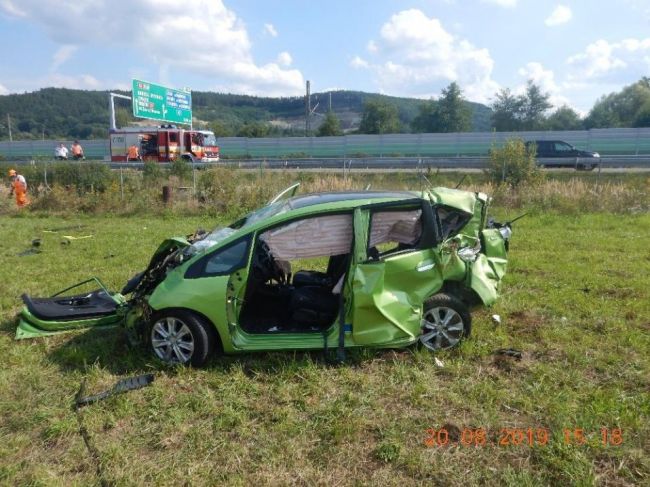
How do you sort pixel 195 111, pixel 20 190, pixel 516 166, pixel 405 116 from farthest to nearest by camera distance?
pixel 195 111, pixel 405 116, pixel 20 190, pixel 516 166

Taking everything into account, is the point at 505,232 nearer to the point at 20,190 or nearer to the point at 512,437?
the point at 512,437

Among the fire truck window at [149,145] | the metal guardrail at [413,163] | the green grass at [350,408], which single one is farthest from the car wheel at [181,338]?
the fire truck window at [149,145]

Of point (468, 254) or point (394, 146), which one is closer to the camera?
point (468, 254)

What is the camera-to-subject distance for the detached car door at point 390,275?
411 centimetres

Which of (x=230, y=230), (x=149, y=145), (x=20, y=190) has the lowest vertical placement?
(x=20, y=190)

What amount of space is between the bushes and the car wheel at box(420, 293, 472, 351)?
34.2ft

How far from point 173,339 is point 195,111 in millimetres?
123442

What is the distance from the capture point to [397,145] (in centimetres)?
3431

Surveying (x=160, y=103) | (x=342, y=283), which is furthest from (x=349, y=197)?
(x=160, y=103)

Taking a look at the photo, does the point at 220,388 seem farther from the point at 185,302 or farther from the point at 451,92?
the point at 451,92

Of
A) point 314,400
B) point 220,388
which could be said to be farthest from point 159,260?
point 314,400

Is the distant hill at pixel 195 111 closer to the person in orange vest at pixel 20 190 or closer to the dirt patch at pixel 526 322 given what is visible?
the person in orange vest at pixel 20 190

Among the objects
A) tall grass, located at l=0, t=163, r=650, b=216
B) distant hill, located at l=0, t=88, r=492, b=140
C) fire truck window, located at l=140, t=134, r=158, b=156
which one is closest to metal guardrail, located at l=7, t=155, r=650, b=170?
tall grass, located at l=0, t=163, r=650, b=216

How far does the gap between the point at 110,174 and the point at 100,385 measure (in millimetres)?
13343
